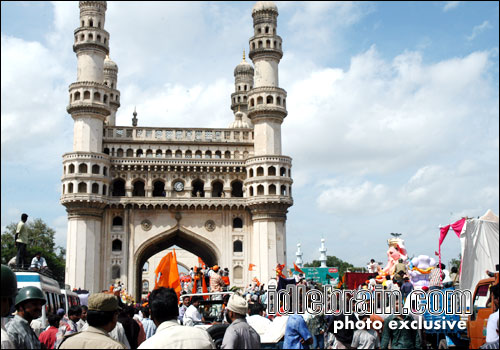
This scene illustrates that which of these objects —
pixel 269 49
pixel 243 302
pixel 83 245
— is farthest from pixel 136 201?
pixel 243 302

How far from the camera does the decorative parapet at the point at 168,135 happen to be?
43.7 m

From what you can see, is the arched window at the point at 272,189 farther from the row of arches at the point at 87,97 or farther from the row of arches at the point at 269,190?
the row of arches at the point at 87,97

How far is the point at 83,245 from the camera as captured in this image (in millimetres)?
39781

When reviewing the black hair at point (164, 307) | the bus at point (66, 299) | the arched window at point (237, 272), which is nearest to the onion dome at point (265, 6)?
the arched window at point (237, 272)

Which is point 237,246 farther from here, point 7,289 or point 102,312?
point 7,289

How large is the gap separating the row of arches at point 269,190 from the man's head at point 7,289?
120ft

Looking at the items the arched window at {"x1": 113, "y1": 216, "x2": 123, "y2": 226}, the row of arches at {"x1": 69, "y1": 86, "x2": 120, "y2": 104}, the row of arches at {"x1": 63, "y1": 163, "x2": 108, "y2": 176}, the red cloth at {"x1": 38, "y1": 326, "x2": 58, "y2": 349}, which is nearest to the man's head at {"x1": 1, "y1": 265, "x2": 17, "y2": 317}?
the red cloth at {"x1": 38, "y1": 326, "x2": 58, "y2": 349}

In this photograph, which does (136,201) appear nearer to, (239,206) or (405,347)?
(239,206)

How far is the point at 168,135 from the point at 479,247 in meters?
32.1

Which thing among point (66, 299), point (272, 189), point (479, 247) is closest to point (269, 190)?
point (272, 189)

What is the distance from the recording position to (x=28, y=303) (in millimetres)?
6066

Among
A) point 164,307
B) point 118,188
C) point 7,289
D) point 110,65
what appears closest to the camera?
point 7,289

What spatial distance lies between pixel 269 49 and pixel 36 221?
43.1 metres

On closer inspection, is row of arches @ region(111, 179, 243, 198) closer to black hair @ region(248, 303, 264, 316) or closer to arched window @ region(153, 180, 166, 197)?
arched window @ region(153, 180, 166, 197)
